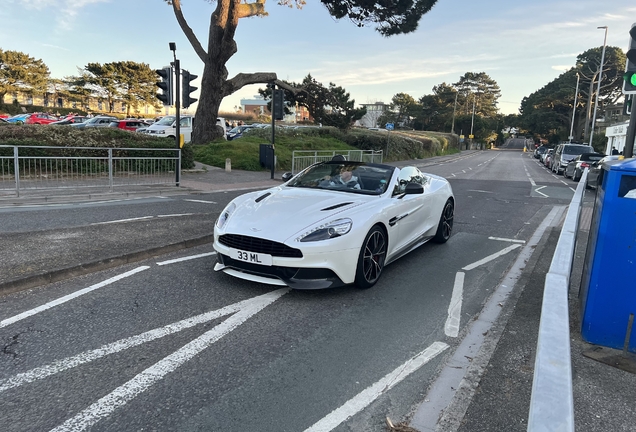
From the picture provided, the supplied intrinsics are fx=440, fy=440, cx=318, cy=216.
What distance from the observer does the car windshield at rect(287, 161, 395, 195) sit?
584 cm

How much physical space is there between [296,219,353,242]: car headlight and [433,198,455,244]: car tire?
301 centimetres

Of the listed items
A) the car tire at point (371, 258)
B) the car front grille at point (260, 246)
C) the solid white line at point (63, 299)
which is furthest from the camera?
the car tire at point (371, 258)

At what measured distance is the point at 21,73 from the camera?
58.2m

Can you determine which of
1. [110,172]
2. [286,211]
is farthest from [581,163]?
[286,211]

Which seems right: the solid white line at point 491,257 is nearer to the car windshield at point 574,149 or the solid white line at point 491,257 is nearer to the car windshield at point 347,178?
the car windshield at point 347,178

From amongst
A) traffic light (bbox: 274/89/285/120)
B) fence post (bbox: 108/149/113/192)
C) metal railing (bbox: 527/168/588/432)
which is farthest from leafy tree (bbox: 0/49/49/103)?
metal railing (bbox: 527/168/588/432)

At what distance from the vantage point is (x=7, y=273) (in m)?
4.74

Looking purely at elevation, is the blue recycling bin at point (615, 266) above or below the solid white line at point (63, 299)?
above

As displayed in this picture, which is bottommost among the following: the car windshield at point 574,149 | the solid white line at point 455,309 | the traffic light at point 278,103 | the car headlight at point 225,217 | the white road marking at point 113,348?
the white road marking at point 113,348

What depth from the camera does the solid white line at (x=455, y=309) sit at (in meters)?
4.09

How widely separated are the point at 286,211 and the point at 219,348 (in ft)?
6.00

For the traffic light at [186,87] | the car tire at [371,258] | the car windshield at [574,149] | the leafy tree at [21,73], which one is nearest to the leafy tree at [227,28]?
the traffic light at [186,87]

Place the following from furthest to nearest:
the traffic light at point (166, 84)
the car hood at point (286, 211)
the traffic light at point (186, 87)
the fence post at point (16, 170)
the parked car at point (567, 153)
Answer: the parked car at point (567, 153), the traffic light at point (186, 87), the traffic light at point (166, 84), the fence post at point (16, 170), the car hood at point (286, 211)

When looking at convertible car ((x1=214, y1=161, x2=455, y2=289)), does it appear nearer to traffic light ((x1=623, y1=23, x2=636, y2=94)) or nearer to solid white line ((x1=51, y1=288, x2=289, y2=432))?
solid white line ((x1=51, y1=288, x2=289, y2=432))
